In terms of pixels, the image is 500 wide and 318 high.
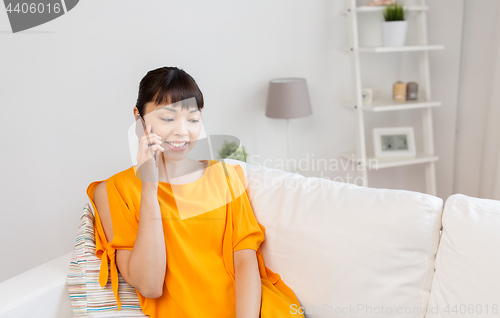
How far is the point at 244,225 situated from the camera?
3.94 ft

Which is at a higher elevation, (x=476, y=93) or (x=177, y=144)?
(x=177, y=144)

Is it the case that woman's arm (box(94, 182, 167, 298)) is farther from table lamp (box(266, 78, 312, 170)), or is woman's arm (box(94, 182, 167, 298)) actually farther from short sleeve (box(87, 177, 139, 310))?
table lamp (box(266, 78, 312, 170))

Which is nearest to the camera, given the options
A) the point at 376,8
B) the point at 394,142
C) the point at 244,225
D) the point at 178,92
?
the point at 178,92

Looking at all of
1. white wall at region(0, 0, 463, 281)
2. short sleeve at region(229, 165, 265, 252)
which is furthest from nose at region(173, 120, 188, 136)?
white wall at region(0, 0, 463, 281)

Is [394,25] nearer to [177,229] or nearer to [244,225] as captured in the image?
[244,225]

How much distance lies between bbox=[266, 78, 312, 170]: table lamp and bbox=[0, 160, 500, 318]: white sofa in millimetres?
1131

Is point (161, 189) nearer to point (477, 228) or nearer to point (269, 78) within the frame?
point (477, 228)

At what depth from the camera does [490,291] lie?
0.90 meters

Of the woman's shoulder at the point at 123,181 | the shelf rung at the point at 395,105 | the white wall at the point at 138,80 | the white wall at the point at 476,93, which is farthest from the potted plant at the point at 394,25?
the woman's shoulder at the point at 123,181

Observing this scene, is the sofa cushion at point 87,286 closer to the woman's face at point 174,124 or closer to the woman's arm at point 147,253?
the woman's arm at point 147,253

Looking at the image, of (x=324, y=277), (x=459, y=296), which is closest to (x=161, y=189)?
(x=324, y=277)

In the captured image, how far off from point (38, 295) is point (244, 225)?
627 millimetres

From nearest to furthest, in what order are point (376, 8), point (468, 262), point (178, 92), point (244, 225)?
point (468, 262) → point (178, 92) → point (244, 225) → point (376, 8)

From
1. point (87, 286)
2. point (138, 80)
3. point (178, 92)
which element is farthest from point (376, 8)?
point (87, 286)
